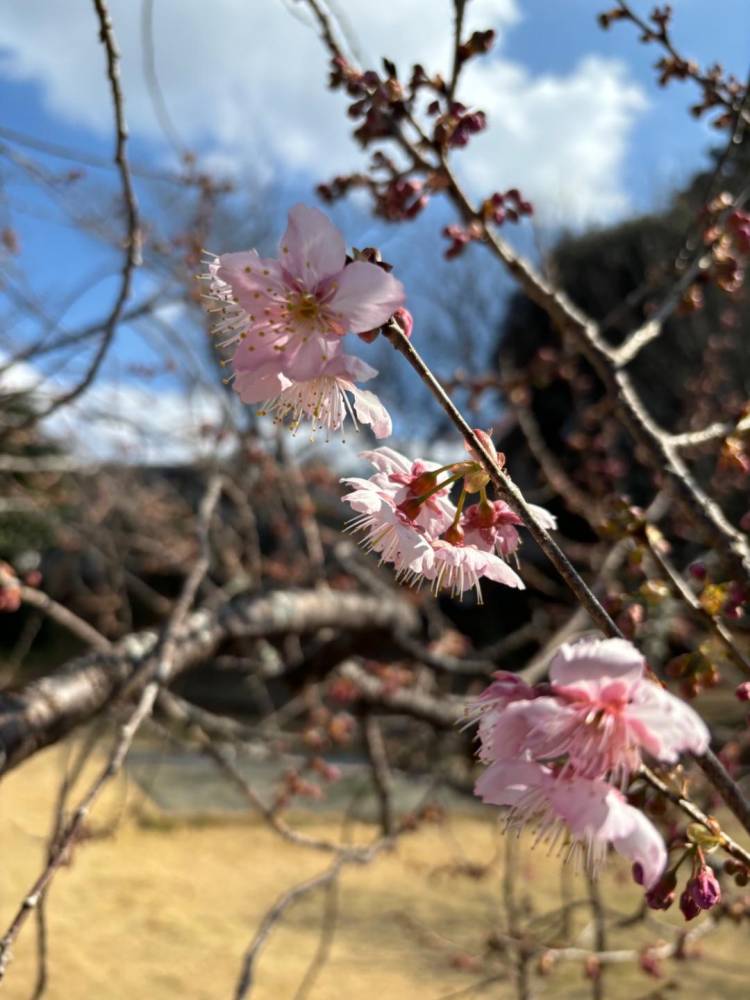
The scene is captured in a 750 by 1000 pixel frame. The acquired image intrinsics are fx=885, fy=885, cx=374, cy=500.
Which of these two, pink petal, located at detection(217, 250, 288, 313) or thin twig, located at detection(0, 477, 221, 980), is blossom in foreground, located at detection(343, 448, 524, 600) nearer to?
pink petal, located at detection(217, 250, 288, 313)

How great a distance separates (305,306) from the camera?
1.81ft

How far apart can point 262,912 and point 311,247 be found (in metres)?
4.15

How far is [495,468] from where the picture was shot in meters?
0.52

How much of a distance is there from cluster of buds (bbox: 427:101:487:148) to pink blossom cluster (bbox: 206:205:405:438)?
20.3 inches

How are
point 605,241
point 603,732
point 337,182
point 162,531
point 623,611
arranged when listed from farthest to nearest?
point 605,241 → point 162,531 → point 337,182 → point 623,611 → point 603,732

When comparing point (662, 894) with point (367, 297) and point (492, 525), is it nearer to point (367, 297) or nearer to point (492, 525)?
point (492, 525)

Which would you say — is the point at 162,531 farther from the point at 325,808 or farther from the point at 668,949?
the point at 668,949

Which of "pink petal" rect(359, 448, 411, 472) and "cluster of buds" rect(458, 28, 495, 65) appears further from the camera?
"cluster of buds" rect(458, 28, 495, 65)

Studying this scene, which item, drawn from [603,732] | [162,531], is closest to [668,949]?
[603,732]

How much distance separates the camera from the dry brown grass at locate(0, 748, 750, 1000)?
10.6 feet

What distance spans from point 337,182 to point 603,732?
1.07 metres

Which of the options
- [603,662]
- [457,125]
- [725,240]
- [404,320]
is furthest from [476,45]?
[603,662]

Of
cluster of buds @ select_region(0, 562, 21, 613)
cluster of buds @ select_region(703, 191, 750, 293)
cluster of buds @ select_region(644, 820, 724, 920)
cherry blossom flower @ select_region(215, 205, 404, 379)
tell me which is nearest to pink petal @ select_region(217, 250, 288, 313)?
cherry blossom flower @ select_region(215, 205, 404, 379)

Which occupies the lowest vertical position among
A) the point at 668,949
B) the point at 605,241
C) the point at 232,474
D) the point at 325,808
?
the point at 668,949
